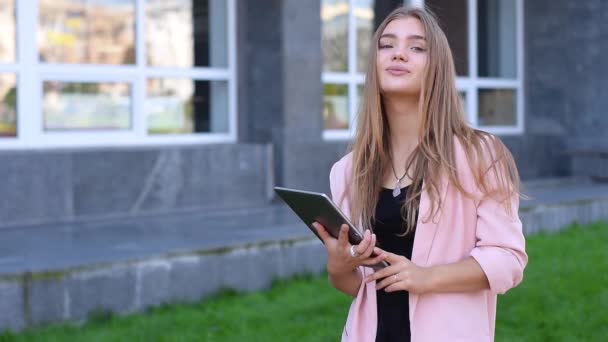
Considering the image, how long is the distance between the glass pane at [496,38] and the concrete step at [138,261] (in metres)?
6.15

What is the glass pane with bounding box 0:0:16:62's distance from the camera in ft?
26.8

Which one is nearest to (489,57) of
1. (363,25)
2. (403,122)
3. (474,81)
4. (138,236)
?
(474,81)

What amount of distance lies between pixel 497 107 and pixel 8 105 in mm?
7533

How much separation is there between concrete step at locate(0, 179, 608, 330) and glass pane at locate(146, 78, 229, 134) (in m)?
1.48

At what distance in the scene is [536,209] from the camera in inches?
349

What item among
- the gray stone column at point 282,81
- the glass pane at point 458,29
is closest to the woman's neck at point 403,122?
the gray stone column at point 282,81

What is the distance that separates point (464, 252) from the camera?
7.64 ft

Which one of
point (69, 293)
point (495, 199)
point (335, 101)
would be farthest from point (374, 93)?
point (335, 101)

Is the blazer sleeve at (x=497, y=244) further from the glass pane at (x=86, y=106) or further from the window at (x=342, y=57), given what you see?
→ the window at (x=342, y=57)

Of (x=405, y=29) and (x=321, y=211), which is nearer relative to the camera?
(x=321, y=211)

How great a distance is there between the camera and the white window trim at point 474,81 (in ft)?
35.5

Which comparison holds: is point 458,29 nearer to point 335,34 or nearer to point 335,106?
point 335,34

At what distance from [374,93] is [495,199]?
→ 1.49 ft

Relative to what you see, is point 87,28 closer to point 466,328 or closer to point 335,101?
point 335,101
